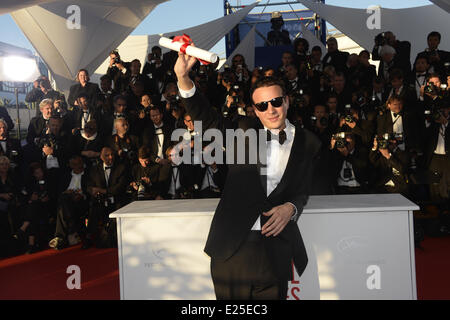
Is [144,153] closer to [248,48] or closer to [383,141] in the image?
[383,141]

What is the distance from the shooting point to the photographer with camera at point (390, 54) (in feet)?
21.5

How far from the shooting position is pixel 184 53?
174cm

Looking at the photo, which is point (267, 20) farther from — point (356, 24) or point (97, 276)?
point (97, 276)

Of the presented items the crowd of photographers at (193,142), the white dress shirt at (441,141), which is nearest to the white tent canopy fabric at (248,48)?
the crowd of photographers at (193,142)

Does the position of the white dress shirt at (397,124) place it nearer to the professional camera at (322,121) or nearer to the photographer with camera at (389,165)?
the photographer with camera at (389,165)

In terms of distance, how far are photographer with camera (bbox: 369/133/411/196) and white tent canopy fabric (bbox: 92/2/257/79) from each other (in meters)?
5.70

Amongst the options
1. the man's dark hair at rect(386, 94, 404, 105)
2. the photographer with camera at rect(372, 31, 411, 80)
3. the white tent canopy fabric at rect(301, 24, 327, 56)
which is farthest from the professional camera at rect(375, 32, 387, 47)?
the white tent canopy fabric at rect(301, 24, 327, 56)

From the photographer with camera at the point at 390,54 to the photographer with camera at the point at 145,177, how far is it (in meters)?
3.43

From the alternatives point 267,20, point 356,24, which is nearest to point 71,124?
point 356,24

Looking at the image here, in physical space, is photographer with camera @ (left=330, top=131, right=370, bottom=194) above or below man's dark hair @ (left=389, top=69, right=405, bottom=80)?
below

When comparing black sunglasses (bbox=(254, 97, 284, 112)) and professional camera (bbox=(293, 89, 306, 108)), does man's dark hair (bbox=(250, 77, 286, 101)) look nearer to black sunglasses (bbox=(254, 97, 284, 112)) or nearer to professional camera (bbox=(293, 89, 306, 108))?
black sunglasses (bbox=(254, 97, 284, 112))

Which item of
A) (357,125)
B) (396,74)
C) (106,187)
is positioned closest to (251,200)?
(357,125)

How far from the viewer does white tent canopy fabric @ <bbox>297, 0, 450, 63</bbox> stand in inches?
348
